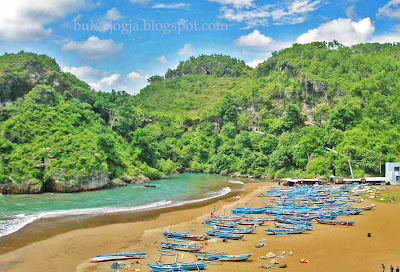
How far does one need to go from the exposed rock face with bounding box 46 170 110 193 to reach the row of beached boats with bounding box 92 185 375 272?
26.5m

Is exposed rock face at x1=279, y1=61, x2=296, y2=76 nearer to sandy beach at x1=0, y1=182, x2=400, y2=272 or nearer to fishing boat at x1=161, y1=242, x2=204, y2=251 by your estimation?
sandy beach at x1=0, y1=182, x2=400, y2=272

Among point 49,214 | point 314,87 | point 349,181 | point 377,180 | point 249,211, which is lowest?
point 249,211

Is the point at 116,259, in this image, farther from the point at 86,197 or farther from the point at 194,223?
the point at 86,197

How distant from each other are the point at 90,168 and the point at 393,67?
86.6 metres

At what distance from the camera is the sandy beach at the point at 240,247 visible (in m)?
16.3

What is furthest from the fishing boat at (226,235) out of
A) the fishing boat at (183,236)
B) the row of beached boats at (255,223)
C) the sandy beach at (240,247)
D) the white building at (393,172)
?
the white building at (393,172)

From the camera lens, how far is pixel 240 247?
19.2 meters

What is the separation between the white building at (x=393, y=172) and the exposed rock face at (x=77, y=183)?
45.5 metres

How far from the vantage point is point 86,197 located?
130 ft

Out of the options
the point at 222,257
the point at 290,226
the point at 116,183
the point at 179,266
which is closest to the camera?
the point at 179,266

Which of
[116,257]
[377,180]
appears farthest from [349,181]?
[116,257]

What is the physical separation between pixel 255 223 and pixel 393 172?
107ft

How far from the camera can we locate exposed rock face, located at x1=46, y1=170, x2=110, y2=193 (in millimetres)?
43812

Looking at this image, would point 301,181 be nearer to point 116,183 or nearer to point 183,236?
point 116,183
